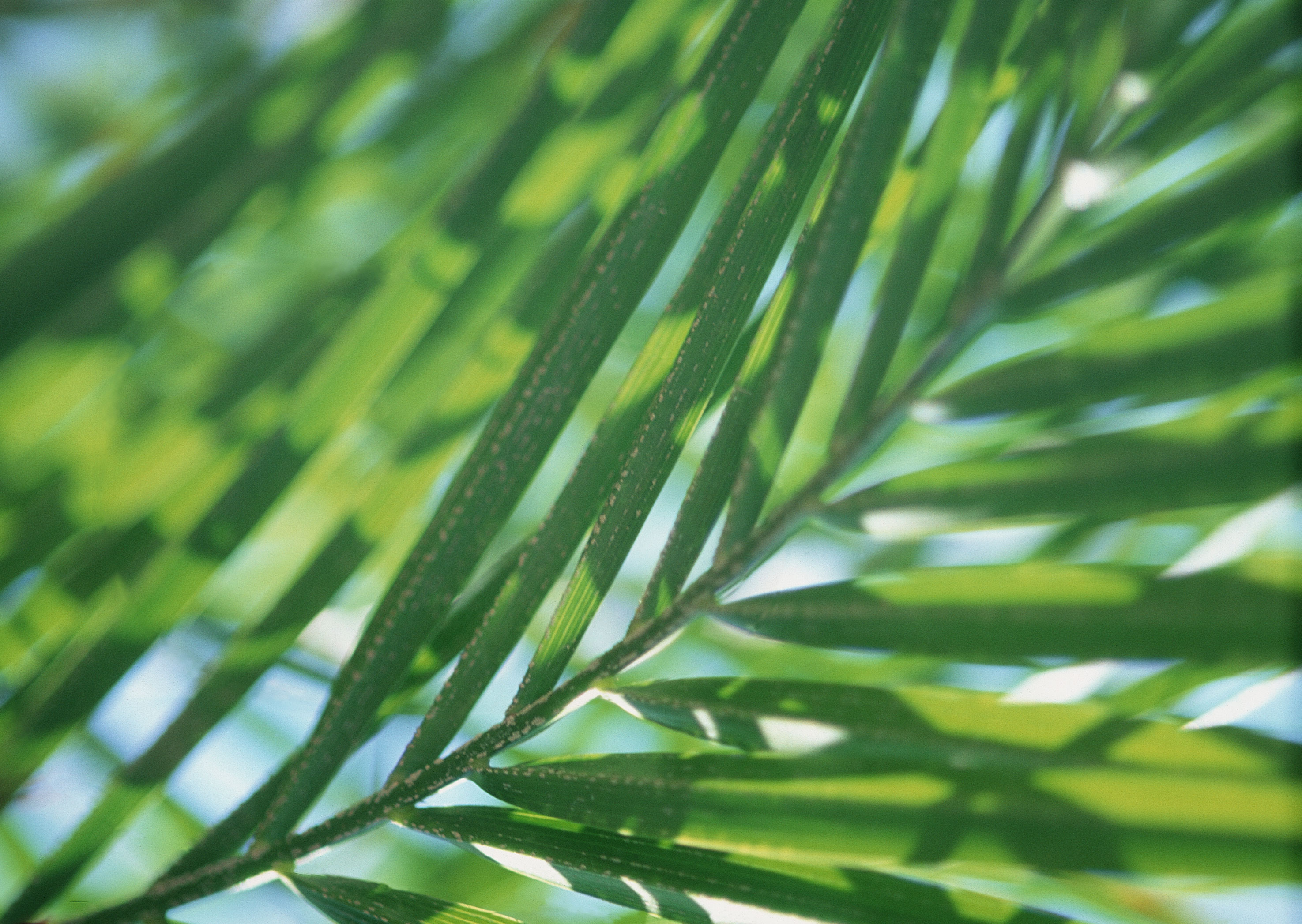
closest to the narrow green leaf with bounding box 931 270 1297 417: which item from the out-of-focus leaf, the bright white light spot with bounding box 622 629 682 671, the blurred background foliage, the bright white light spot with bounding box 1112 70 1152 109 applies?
the blurred background foliage

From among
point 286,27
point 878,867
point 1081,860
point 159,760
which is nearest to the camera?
point 1081,860

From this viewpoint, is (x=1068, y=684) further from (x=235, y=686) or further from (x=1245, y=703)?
(x=235, y=686)

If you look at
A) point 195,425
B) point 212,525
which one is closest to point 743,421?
point 212,525

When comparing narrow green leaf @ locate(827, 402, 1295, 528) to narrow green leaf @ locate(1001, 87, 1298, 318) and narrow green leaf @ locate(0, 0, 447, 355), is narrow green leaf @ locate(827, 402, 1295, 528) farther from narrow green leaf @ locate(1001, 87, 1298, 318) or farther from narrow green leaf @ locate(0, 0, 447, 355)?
narrow green leaf @ locate(0, 0, 447, 355)

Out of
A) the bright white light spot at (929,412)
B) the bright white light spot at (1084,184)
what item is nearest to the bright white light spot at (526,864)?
the bright white light spot at (929,412)

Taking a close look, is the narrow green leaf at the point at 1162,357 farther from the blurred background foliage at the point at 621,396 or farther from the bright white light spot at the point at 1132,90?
the bright white light spot at the point at 1132,90

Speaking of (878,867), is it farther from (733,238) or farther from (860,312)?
(860,312)
